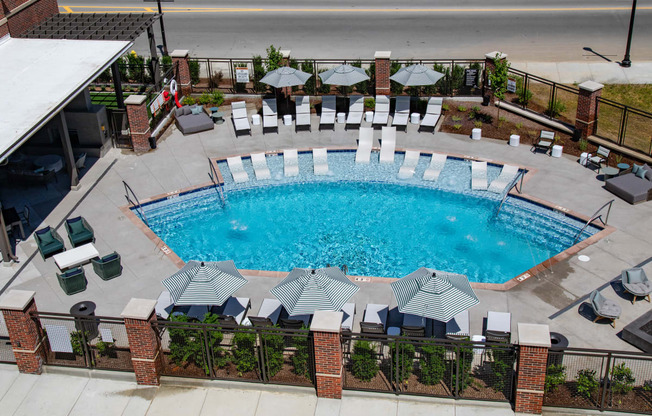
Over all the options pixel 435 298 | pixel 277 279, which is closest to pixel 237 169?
pixel 277 279

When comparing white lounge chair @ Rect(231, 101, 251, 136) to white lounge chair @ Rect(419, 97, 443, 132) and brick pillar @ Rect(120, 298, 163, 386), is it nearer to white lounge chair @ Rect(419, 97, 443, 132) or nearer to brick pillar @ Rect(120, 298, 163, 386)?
white lounge chair @ Rect(419, 97, 443, 132)

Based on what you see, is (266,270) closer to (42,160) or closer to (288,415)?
(288,415)

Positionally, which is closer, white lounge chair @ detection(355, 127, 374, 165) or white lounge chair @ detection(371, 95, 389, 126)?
white lounge chair @ detection(355, 127, 374, 165)

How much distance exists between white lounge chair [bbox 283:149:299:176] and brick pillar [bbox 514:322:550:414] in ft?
46.7

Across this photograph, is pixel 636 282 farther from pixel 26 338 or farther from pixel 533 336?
pixel 26 338

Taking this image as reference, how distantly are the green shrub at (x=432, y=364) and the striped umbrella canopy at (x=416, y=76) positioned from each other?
53.7ft

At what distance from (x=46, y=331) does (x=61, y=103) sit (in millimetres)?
9606

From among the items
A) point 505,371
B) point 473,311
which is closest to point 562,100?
point 473,311

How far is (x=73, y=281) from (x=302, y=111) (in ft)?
46.5

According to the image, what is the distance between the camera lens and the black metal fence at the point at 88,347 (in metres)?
17.9

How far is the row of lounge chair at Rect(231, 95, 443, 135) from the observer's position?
31.3m

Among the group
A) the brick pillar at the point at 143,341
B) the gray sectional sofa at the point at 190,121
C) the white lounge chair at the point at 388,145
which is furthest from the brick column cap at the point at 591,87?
the brick pillar at the point at 143,341

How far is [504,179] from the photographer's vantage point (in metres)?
27.1

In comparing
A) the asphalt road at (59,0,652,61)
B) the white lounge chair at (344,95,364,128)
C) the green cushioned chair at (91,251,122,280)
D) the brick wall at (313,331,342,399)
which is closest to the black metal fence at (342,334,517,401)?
A: the brick wall at (313,331,342,399)
